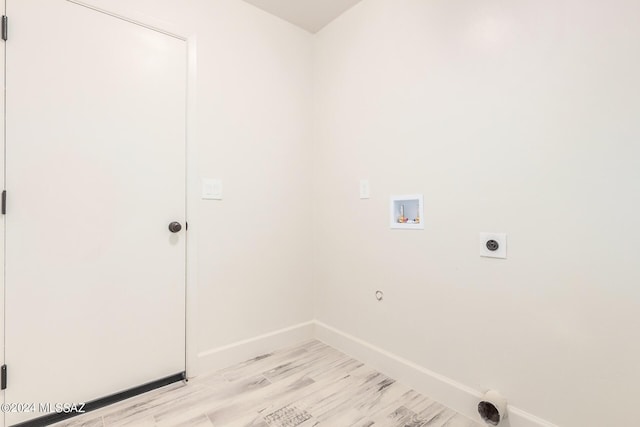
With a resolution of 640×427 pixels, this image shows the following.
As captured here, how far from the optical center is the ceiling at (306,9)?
6.87 ft

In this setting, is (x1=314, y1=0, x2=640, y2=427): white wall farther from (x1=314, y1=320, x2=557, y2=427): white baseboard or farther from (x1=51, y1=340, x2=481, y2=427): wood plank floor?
(x1=51, y1=340, x2=481, y2=427): wood plank floor

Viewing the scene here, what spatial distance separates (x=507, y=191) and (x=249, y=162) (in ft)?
5.06

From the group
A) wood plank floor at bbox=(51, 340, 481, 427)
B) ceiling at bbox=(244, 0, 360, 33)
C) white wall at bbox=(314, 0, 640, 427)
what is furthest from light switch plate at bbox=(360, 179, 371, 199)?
ceiling at bbox=(244, 0, 360, 33)

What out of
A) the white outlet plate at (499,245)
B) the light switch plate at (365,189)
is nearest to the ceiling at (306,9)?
the light switch plate at (365,189)

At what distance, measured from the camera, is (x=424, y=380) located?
5.55 feet

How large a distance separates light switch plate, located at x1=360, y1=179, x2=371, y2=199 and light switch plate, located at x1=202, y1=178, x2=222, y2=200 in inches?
36.5

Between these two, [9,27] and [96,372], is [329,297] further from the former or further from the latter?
[9,27]

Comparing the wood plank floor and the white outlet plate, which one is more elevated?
the white outlet plate

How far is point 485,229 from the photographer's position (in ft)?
4.84

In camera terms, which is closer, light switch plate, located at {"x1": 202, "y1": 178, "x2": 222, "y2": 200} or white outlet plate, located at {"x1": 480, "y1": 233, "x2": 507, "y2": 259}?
white outlet plate, located at {"x1": 480, "y1": 233, "x2": 507, "y2": 259}

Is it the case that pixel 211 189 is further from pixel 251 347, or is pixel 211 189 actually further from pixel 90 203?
pixel 251 347

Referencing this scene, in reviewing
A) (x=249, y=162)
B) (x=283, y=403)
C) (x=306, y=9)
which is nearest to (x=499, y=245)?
(x=283, y=403)

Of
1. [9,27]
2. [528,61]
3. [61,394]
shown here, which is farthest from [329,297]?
[9,27]

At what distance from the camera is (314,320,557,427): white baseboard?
1.38 meters
